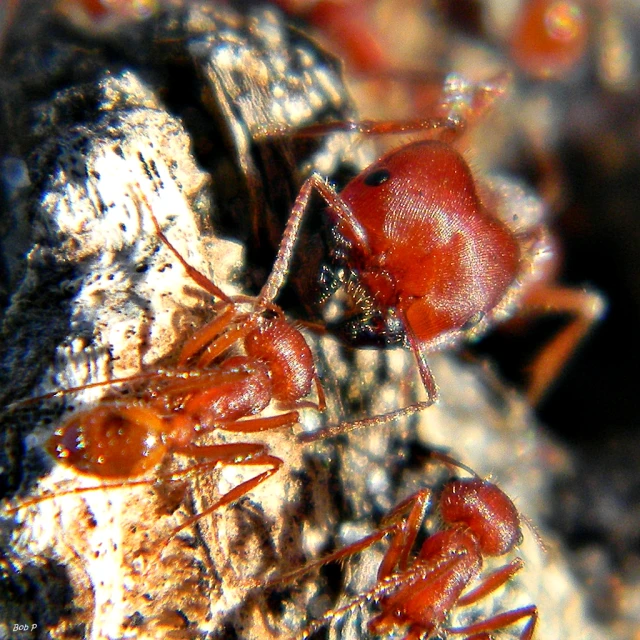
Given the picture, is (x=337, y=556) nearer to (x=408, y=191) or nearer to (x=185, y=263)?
(x=185, y=263)

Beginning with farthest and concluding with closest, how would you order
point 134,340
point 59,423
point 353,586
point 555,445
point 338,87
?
1. point 555,445
2. point 338,87
3. point 353,586
4. point 134,340
5. point 59,423

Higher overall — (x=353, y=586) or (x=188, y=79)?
(x=188, y=79)

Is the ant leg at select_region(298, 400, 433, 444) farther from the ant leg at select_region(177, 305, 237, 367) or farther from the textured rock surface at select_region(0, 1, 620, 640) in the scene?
the ant leg at select_region(177, 305, 237, 367)

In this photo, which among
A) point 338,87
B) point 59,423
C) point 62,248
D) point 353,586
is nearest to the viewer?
point 59,423

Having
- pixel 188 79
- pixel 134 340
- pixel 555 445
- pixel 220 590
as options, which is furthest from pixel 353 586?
pixel 188 79

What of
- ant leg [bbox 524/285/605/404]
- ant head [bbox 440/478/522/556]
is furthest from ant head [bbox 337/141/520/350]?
ant leg [bbox 524/285/605/404]

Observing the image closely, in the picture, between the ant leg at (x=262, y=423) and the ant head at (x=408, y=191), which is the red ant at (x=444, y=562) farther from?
the ant head at (x=408, y=191)

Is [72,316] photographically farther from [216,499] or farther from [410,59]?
[410,59]
